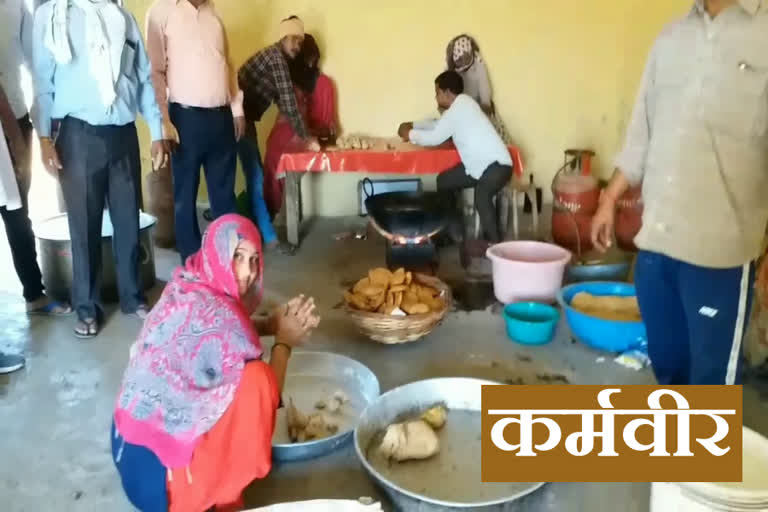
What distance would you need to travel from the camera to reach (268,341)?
105 inches

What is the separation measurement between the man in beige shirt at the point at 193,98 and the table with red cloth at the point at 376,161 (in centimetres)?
44

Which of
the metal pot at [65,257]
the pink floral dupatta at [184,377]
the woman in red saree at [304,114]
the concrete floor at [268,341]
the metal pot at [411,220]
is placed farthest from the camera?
the woman in red saree at [304,114]

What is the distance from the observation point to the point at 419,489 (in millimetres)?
2066

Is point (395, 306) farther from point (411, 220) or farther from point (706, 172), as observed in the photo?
point (706, 172)

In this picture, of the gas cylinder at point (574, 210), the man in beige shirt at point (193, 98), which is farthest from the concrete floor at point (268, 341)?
the gas cylinder at point (574, 210)

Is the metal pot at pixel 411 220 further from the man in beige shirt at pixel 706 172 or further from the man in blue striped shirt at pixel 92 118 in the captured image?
the man in beige shirt at pixel 706 172

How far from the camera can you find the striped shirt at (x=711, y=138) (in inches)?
68.8

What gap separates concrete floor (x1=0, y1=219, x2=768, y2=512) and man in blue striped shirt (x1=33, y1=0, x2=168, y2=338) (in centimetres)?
Result: 29

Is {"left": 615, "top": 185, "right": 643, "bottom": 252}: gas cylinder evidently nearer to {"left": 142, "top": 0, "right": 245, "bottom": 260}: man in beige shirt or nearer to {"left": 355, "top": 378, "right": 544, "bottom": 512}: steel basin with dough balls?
{"left": 355, "top": 378, "right": 544, "bottom": 512}: steel basin with dough balls

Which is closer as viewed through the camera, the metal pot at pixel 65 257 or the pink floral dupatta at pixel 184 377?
the pink floral dupatta at pixel 184 377

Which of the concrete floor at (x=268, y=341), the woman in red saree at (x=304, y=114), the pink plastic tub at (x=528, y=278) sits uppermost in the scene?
the woman in red saree at (x=304, y=114)

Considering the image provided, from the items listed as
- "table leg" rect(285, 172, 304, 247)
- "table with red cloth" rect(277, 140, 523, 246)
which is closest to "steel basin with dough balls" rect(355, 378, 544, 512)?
"table with red cloth" rect(277, 140, 523, 246)

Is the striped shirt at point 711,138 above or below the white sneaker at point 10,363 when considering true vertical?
above

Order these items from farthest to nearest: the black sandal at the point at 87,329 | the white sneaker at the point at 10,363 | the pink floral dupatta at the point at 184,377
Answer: the black sandal at the point at 87,329 < the white sneaker at the point at 10,363 < the pink floral dupatta at the point at 184,377
